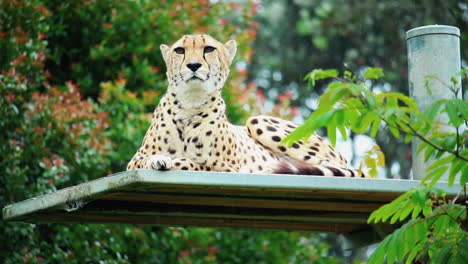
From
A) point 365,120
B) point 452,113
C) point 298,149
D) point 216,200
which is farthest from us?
point 298,149

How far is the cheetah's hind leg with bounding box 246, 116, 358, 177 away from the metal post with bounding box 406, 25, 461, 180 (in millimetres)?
733

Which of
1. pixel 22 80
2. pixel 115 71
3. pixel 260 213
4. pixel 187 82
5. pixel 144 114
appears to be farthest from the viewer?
pixel 115 71

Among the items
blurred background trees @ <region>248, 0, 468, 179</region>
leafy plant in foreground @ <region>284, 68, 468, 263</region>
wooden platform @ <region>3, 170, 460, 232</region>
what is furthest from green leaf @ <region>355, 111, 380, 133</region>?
blurred background trees @ <region>248, 0, 468, 179</region>

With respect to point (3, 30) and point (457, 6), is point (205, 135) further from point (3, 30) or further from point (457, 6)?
point (457, 6)

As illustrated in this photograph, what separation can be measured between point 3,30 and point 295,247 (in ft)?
14.7

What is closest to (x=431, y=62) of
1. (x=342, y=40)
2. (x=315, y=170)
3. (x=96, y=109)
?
(x=315, y=170)

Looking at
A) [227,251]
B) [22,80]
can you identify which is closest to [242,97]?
[227,251]

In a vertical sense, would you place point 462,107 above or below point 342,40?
below

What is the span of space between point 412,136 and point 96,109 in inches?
259

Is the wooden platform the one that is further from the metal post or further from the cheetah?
the metal post

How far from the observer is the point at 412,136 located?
427cm

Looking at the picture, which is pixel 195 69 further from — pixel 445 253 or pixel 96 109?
pixel 96 109

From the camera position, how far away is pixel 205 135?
5992 millimetres

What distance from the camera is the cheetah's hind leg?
250 inches
